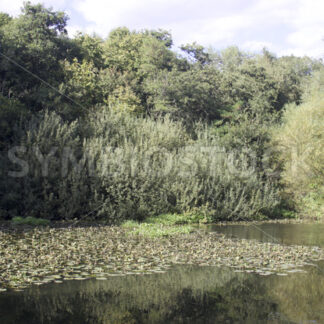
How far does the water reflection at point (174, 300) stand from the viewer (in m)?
6.03

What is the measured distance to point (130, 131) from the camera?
20.7 m

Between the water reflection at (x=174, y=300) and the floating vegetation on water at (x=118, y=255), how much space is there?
539 mm

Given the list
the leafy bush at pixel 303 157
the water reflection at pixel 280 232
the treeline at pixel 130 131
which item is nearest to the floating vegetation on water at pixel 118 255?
the water reflection at pixel 280 232

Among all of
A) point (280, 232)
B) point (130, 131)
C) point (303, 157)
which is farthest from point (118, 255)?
point (303, 157)

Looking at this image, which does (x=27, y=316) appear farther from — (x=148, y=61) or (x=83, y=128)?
(x=148, y=61)

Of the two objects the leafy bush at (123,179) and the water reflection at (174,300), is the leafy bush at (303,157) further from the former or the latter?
the water reflection at (174,300)

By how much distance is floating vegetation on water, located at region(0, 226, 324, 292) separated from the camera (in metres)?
8.28

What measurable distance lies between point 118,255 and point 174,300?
134 inches

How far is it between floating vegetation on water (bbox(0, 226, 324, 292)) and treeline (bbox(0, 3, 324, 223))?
11.6ft

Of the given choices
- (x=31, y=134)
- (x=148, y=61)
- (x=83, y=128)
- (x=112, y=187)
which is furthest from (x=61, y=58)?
(x=112, y=187)

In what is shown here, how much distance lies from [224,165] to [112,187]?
18.0 ft

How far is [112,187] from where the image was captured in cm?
1706

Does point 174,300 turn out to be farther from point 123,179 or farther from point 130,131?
point 130,131

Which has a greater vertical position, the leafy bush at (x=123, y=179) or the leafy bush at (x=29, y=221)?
the leafy bush at (x=123, y=179)
